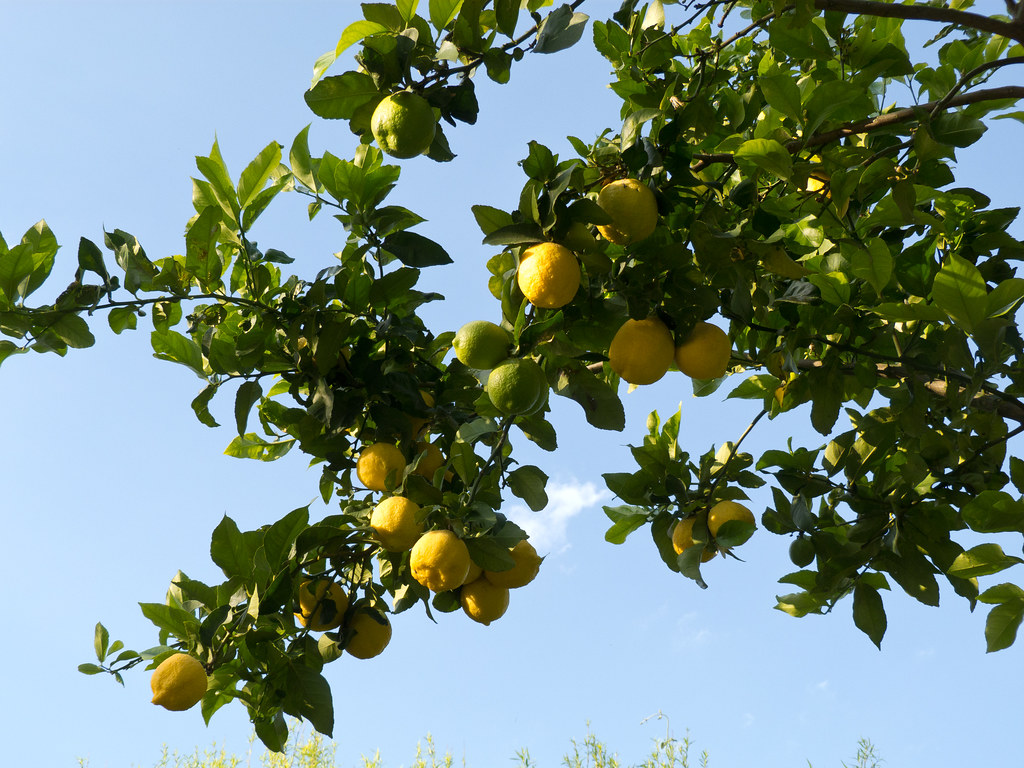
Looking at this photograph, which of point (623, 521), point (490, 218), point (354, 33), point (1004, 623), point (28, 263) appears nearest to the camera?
point (1004, 623)

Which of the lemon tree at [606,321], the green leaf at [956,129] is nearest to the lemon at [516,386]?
the lemon tree at [606,321]

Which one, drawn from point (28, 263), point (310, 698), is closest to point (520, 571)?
point (310, 698)

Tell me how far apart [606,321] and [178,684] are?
1220 mm

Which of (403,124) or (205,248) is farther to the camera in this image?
(205,248)

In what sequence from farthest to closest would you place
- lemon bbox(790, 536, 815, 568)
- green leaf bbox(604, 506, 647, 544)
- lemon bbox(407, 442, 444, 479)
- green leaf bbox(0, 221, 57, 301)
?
green leaf bbox(604, 506, 647, 544) → lemon bbox(790, 536, 815, 568) → lemon bbox(407, 442, 444, 479) → green leaf bbox(0, 221, 57, 301)

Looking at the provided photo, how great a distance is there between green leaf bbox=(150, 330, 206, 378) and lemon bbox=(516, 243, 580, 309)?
3.24 ft

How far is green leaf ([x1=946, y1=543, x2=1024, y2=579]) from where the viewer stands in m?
1.59

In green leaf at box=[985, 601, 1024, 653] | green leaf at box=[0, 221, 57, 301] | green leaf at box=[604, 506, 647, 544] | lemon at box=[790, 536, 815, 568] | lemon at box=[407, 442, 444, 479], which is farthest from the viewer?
green leaf at box=[604, 506, 647, 544]

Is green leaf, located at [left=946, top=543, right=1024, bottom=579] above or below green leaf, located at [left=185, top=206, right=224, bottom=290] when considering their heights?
below

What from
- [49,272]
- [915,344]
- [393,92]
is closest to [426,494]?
[393,92]

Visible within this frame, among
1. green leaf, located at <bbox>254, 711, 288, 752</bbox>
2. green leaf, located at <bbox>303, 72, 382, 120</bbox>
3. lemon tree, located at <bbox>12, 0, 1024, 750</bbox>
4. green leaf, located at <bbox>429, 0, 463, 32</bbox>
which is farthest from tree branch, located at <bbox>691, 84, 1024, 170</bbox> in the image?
green leaf, located at <bbox>254, 711, 288, 752</bbox>

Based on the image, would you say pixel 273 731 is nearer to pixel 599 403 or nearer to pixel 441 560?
pixel 441 560

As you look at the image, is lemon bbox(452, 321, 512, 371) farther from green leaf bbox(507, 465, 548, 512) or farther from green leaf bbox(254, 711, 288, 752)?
green leaf bbox(254, 711, 288, 752)

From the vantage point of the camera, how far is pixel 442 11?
170 cm
